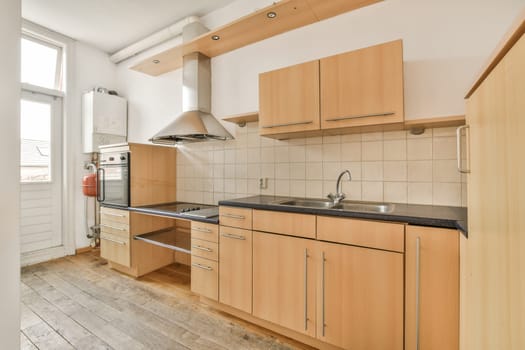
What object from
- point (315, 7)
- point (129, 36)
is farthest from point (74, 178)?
point (315, 7)

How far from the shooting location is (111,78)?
409cm

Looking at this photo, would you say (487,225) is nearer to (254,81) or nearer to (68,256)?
(254,81)

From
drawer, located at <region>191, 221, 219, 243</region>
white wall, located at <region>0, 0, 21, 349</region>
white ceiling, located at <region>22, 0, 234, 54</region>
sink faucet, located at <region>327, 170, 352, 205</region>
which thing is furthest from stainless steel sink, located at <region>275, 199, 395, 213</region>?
white ceiling, located at <region>22, 0, 234, 54</region>

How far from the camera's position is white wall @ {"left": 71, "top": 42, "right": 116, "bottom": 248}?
3.63 m

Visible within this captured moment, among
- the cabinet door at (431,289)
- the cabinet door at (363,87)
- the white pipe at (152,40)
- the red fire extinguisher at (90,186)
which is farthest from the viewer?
the red fire extinguisher at (90,186)

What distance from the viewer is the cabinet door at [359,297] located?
4.63 feet

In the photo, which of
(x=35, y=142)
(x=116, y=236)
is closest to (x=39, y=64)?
(x=35, y=142)

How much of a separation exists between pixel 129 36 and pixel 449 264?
14.6 ft

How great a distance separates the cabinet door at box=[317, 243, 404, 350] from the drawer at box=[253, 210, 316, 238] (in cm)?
15

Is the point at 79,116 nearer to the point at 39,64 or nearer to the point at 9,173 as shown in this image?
the point at 39,64

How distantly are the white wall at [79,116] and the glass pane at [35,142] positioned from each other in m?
0.27

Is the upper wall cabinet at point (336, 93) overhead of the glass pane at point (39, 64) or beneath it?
beneath

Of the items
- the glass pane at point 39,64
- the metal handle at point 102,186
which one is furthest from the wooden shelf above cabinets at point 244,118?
the glass pane at point 39,64

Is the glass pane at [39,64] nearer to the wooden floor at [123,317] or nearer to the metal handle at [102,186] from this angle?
the metal handle at [102,186]
